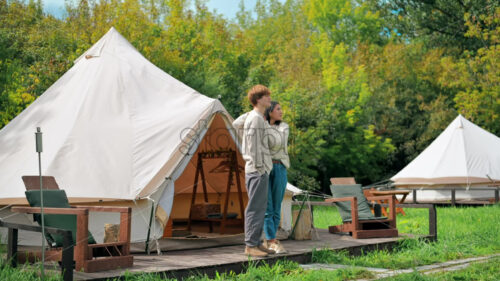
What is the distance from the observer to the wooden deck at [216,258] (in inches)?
177

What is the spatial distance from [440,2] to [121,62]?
17061mm

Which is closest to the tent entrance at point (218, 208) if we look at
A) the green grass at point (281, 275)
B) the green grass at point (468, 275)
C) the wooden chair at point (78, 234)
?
the green grass at point (281, 275)

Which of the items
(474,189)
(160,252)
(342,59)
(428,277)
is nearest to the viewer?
(428,277)

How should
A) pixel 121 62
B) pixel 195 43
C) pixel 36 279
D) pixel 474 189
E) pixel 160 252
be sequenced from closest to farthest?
pixel 36 279
pixel 160 252
pixel 121 62
pixel 474 189
pixel 195 43

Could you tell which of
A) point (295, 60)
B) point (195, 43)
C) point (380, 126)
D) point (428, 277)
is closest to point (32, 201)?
point (428, 277)

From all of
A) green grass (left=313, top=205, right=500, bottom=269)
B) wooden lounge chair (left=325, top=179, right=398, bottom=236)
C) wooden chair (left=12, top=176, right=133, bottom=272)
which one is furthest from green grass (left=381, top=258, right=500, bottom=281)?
wooden chair (left=12, top=176, right=133, bottom=272)

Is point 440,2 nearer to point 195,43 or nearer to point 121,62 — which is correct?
point 195,43

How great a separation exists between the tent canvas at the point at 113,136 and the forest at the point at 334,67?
665 cm

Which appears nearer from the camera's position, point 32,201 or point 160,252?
point 32,201

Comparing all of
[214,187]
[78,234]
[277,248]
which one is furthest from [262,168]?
[214,187]

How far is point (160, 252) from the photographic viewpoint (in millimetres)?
5574

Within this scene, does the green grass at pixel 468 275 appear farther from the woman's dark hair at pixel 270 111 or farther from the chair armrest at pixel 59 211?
the chair armrest at pixel 59 211

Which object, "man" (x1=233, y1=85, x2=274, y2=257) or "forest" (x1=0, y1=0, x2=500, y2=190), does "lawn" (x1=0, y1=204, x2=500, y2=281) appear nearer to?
"man" (x1=233, y1=85, x2=274, y2=257)

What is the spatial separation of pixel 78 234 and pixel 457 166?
Result: 12.1m
